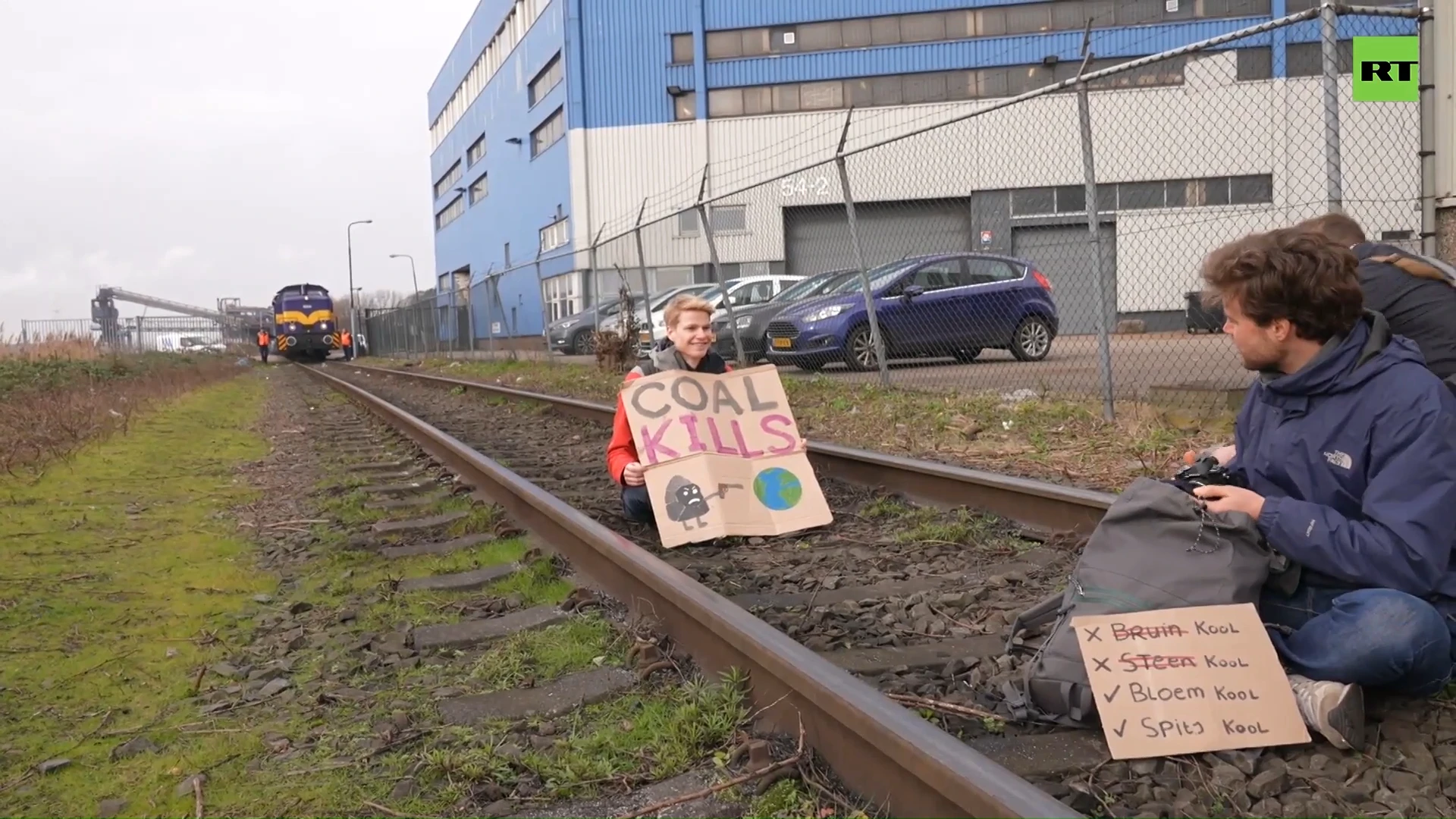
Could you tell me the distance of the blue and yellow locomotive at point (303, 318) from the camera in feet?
153

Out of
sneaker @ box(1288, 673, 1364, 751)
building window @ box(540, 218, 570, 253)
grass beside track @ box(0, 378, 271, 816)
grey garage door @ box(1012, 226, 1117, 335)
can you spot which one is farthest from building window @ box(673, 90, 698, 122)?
sneaker @ box(1288, 673, 1364, 751)

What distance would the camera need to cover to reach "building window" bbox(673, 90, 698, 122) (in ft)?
119

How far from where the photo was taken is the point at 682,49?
3647 centimetres

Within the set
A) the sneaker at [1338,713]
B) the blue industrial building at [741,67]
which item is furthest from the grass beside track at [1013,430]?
the blue industrial building at [741,67]

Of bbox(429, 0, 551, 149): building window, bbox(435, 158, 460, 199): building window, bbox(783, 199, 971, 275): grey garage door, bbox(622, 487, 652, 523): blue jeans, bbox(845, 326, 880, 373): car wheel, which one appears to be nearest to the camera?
bbox(622, 487, 652, 523): blue jeans

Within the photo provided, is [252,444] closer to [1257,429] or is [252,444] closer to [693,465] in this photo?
[693,465]

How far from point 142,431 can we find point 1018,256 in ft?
32.5

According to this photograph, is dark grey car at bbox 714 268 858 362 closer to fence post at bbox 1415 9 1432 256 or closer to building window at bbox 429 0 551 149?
fence post at bbox 1415 9 1432 256

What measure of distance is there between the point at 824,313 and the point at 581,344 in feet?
34.1

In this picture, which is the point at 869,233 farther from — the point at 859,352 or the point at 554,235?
the point at 554,235

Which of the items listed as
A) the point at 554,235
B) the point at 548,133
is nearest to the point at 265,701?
the point at 554,235

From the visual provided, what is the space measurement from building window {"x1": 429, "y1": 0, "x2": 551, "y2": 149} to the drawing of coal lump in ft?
123

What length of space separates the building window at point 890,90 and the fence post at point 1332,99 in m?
29.2

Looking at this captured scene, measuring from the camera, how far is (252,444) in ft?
36.6
